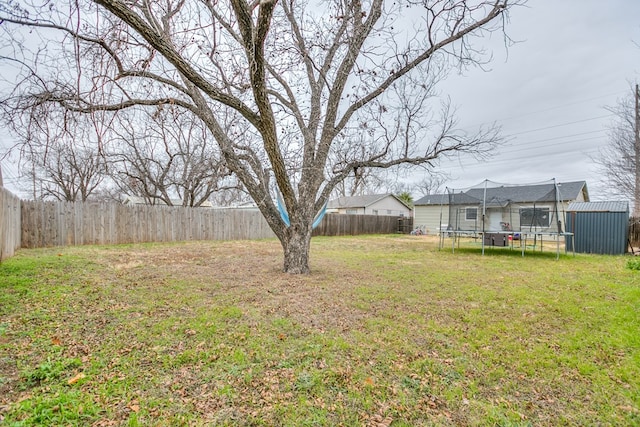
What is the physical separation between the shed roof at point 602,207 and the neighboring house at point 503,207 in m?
0.52

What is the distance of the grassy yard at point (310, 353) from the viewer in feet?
5.85

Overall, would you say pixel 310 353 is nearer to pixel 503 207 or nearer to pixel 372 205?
pixel 503 207

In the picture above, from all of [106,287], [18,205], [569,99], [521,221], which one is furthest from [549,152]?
[18,205]

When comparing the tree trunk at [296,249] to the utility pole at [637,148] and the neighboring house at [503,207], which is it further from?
the utility pole at [637,148]

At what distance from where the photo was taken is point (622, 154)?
12461 millimetres

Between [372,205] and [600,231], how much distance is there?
1562 centimetres

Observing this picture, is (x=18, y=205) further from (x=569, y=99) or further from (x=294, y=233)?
(x=569, y=99)

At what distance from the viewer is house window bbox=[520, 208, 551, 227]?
941 centimetres

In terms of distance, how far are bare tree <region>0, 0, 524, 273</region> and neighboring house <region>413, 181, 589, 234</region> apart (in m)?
5.25

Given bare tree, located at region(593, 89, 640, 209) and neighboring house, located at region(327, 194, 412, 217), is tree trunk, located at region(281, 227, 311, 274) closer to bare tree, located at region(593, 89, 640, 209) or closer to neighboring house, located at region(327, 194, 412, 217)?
bare tree, located at region(593, 89, 640, 209)

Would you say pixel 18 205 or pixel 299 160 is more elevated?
pixel 299 160

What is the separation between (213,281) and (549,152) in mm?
24239

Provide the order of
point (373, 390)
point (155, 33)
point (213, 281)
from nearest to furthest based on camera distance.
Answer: point (373, 390), point (155, 33), point (213, 281)

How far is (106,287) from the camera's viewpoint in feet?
13.9
